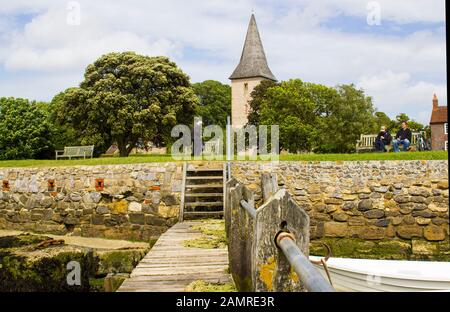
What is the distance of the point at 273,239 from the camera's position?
3238 millimetres

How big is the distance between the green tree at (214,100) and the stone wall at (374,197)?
4602cm

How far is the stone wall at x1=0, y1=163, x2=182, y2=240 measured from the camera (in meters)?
12.7

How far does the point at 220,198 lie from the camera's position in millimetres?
12367

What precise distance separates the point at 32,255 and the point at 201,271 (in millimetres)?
5920

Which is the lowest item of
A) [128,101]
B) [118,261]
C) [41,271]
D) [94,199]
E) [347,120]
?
[41,271]

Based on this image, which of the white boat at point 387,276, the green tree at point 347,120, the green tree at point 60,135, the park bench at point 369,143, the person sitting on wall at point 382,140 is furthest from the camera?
the green tree at point 347,120

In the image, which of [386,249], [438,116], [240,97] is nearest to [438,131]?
[438,116]

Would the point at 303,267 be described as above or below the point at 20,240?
above

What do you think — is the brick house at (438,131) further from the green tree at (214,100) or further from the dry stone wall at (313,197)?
the dry stone wall at (313,197)

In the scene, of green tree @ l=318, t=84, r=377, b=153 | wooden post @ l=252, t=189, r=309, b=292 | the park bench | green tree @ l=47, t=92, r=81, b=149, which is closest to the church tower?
green tree @ l=318, t=84, r=377, b=153

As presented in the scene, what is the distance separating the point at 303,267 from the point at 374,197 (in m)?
10.2

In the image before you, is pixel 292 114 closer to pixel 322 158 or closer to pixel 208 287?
pixel 322 158

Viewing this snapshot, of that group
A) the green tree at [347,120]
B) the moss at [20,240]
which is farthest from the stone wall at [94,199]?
the green tree at [347,120]

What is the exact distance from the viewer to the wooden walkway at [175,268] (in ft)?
18.0
